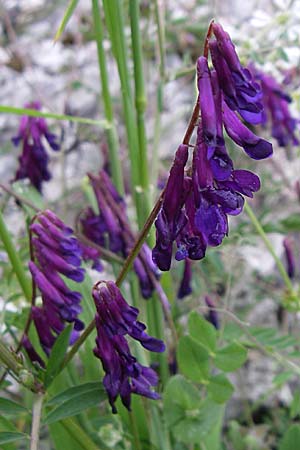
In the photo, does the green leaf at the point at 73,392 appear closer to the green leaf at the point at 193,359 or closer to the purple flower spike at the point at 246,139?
the green leaf at the point at 193,359

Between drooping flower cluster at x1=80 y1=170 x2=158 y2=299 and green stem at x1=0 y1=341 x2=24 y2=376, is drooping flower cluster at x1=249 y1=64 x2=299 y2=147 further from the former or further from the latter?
green stem at x1=0 y1=341 x2=24 y2=376

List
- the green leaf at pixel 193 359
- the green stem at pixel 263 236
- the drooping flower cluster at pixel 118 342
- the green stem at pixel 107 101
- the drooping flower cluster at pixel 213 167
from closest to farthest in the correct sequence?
1. the drooping flower cluster at pixel 213 167
2. the drooping flower cluster at pixel 118 342
3. the green leaf at pixel 193 359
4. the green stem at pixel 107 101
5. the green stem at pixel 263 236

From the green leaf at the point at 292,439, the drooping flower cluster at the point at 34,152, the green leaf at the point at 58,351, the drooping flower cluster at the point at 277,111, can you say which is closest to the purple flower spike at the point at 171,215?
the green leaf at the point at 58,351

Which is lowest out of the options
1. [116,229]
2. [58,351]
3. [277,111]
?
[58,351]

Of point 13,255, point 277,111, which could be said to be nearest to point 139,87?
point 13,255

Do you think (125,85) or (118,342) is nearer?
(118,342)

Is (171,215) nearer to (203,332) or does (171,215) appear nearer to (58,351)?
(58,351)
